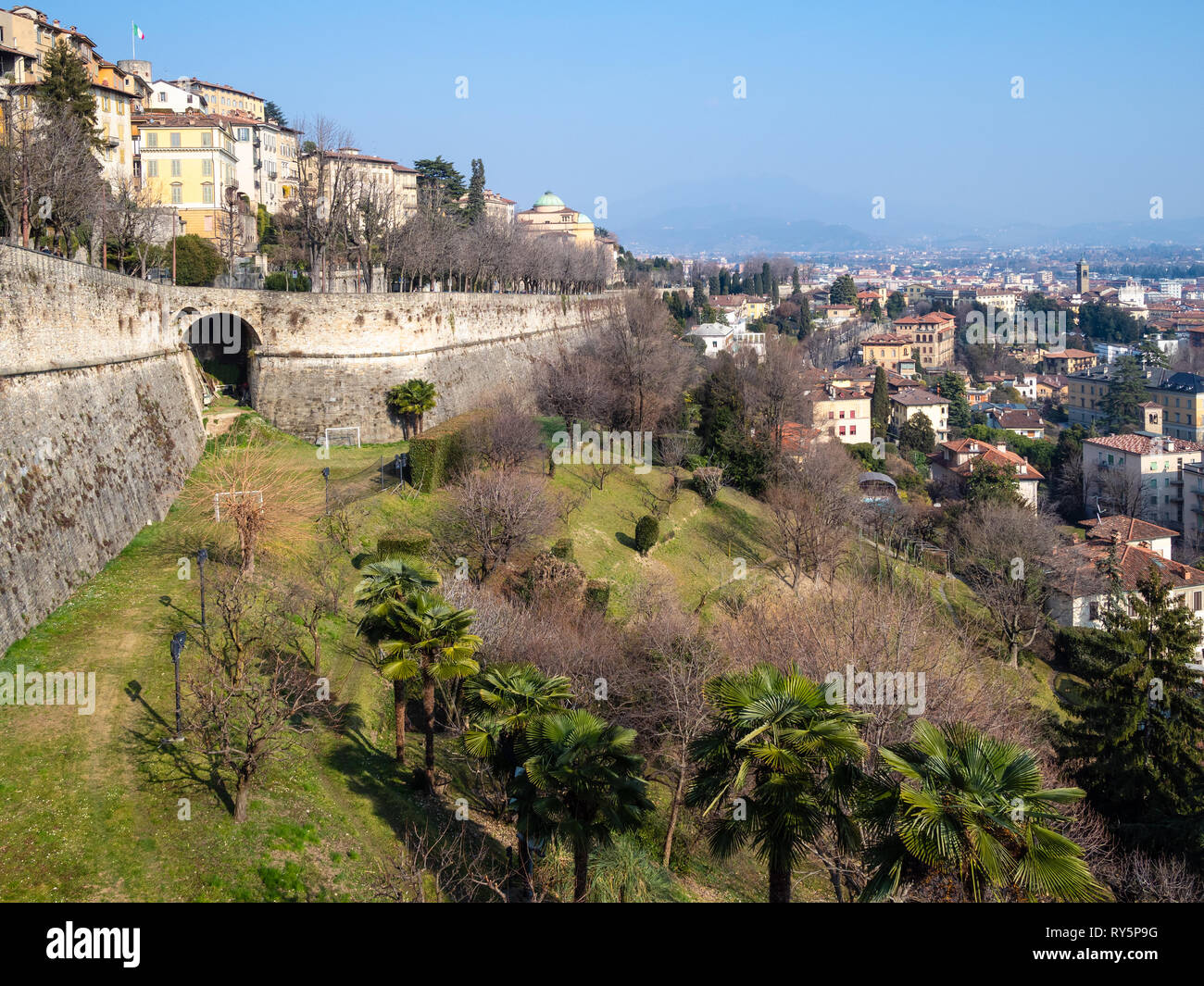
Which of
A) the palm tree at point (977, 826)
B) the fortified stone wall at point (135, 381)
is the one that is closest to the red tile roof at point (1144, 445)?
the fortified stone wall at point (135, 381)

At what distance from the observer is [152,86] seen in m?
63.3

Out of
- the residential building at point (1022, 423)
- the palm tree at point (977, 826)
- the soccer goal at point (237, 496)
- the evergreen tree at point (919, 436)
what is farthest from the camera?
the residential building at point (1022, 423)

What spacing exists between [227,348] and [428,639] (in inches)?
906

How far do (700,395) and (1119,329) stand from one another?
4458 inches

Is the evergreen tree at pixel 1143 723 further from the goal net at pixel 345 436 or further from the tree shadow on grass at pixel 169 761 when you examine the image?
the goal net at pixel 345 436

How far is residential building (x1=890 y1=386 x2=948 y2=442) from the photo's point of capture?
7588cm

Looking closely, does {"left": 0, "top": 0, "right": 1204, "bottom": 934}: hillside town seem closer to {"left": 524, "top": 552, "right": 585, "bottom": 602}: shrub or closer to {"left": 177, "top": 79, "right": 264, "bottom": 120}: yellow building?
{"left": 524, "top": 552, "right": 585, "bottom": 602}: shrub

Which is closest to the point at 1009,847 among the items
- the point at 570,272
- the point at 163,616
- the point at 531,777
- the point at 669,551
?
the point at 531,777

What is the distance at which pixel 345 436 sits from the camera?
1234 inches

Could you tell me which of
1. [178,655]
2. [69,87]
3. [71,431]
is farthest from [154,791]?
[69,87]

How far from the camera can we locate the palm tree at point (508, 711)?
39.2ft

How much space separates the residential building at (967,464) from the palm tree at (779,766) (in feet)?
161

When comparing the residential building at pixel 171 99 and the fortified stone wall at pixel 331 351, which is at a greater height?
the residential building at pixel 171 99
